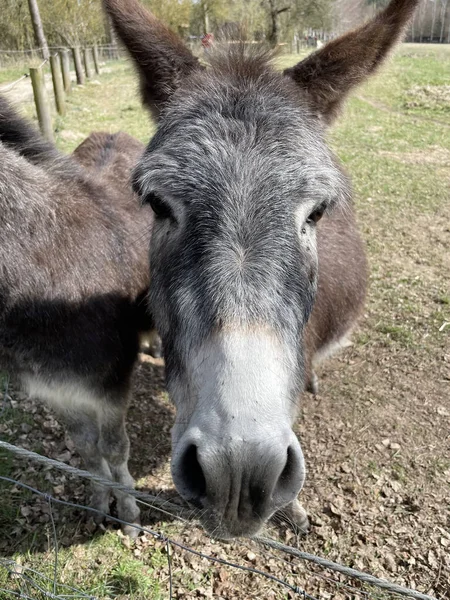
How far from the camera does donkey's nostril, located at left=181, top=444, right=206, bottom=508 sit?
155cm

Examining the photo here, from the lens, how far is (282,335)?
64.4 inches

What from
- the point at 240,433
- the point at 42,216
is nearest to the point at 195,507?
the point at 240,433

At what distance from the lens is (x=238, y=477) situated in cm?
145

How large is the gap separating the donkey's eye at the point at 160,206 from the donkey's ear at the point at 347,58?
914 millimetres

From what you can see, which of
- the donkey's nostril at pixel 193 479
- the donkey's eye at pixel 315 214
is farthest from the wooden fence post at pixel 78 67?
the donkey's nostril at pixel 193 479

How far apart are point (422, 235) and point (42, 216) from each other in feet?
19.6

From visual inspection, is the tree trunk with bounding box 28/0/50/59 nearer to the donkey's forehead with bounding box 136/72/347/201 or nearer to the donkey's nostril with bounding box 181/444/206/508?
the donkey's forehead with bounding box 136/72/347/201

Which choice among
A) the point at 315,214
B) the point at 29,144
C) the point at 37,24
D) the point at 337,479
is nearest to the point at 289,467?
the point at 315,214

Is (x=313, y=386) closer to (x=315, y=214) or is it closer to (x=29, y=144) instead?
(x=315, y=214)

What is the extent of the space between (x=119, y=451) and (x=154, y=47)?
2.55 meters

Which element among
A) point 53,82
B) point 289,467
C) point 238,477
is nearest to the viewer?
point 238,477

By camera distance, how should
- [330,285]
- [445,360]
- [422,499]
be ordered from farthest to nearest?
[445,360], [330,285], [422,499]

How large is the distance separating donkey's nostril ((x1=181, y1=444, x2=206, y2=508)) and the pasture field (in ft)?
5.11

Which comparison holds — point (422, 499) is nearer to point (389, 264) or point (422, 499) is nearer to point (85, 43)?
point (389, 264)
